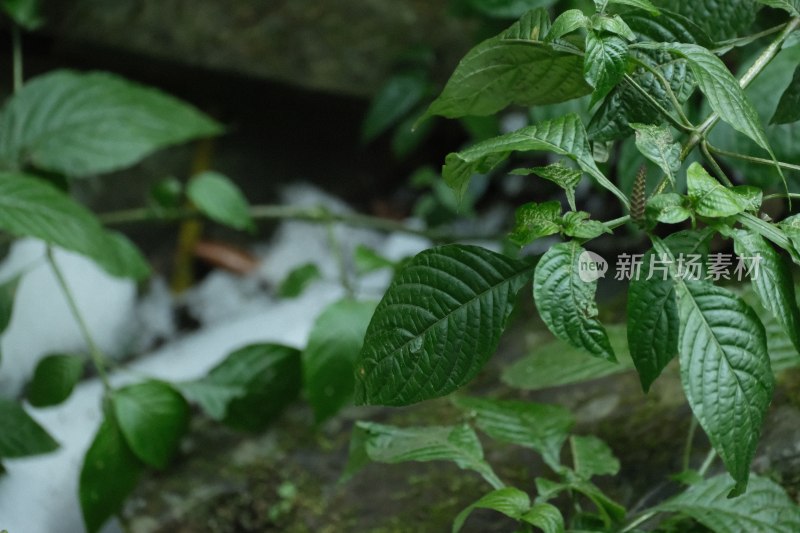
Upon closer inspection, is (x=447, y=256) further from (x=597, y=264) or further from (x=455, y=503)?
(x=455, y=503)

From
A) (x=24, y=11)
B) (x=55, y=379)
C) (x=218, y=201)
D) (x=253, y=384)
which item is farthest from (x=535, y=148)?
(x=24, y=11)

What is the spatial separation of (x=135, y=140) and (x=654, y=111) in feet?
3.29

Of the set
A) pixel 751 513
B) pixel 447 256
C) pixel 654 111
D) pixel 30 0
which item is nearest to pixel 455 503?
pixel 751 513

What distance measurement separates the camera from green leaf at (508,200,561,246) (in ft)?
2.41

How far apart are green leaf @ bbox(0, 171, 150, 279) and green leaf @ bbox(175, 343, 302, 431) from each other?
29 cm

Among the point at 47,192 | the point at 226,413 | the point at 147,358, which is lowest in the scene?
the point at 147,358

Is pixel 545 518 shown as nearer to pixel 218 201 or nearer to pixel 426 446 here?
pixel 426 446

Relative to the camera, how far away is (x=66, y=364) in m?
1.40

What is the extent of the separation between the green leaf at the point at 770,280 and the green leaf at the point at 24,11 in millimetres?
1528

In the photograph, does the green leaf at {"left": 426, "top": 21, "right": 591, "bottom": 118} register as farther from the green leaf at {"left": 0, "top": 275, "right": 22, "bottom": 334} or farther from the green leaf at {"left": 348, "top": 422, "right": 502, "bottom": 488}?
the green leaf at {"left": 0, "top": 275, "right": 22, "bottom": 334}

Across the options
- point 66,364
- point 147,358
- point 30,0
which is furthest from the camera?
point 147,358

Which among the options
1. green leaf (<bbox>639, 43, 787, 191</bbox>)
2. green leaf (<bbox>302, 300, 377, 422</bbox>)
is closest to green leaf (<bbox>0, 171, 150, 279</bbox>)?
green leaf (<bbox>302, 300, 377, 422</bbox>)

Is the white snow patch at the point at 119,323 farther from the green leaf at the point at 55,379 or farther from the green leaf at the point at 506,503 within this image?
the green leaf at the point at 506,503

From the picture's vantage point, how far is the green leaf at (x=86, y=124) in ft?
4.85
